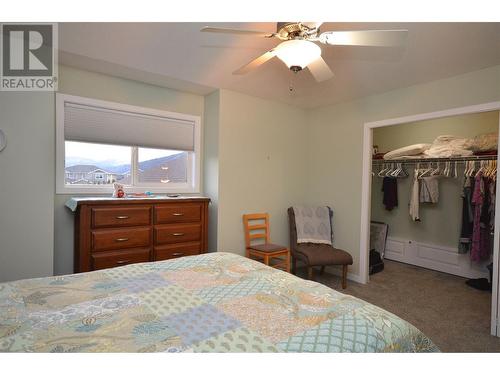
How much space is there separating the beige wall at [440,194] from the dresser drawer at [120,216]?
12.9ft

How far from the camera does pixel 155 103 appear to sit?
11.1 feet

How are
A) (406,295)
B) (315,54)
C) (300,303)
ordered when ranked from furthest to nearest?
(406,295) → (315,54) → (300,303)

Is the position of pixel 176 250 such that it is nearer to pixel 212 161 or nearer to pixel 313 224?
pixel 212 161

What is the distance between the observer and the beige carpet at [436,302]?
2.36 m

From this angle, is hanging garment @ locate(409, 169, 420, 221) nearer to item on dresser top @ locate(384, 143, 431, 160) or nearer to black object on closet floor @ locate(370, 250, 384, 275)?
item on dresser top @ locate(384, 143, 431, 160)

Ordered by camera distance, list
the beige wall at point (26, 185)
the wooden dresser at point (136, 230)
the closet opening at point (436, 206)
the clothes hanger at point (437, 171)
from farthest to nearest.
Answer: the clothes hanger at point (437, 171)
the closet opening at point (436, 206)
the wooden dresser at point (136, 230)
the beige wall at point (26, 185)

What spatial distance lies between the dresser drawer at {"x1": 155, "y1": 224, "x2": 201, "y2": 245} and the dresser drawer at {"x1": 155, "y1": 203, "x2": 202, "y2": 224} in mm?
61

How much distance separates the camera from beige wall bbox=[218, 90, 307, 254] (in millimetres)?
3604

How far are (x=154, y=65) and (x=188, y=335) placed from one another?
2.52 m

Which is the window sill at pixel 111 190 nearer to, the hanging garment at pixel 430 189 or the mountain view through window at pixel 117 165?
the mountain view through window at pixel 117 165

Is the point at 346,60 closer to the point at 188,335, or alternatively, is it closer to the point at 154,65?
the point at 154,65

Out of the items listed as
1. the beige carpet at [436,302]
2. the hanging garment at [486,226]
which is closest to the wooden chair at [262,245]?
the beige carpet at [436,302]
